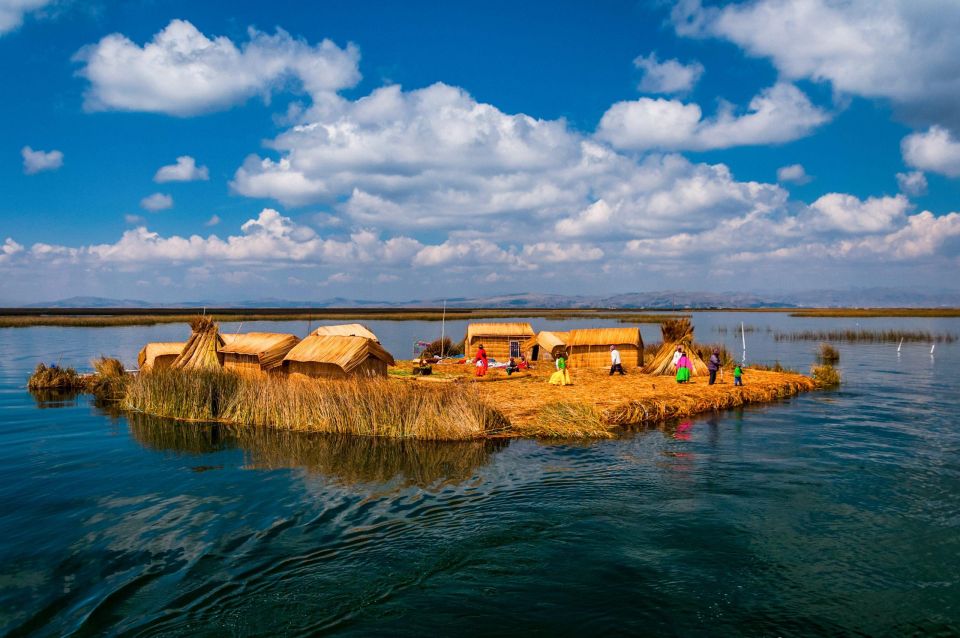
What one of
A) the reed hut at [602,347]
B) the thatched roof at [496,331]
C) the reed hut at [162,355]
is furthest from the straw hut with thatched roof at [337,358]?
the thatched roof at [496,331]

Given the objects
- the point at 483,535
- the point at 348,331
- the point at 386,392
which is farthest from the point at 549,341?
the point at 483,535

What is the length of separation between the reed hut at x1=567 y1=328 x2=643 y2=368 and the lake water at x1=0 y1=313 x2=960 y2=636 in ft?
50.3

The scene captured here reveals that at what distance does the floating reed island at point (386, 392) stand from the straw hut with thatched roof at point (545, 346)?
2842 millimetres

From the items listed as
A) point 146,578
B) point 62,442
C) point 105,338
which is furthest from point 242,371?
point 105,338

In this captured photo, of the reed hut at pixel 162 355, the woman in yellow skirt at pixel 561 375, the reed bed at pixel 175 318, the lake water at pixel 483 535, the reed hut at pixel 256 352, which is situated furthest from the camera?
the reed bed at pixel 175 318

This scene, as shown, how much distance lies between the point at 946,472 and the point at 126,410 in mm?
25286

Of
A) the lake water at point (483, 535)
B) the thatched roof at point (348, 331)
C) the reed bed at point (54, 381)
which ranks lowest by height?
the lake water at point (483, 535)

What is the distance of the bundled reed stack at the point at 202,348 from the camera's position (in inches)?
1048

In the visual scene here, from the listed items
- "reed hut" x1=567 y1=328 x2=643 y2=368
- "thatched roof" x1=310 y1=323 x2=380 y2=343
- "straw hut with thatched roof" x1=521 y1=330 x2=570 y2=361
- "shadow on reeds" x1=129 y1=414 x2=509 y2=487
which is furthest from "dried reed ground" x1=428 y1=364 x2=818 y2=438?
"thatched roof" x1=310 y1=323 x2=380 y2=343

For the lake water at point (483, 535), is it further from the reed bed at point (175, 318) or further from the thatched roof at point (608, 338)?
the reed bed at point (175, 318)

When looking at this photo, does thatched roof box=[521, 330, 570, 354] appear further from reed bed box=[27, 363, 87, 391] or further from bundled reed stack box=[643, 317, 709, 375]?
reed bed box=[27, 363, 87, 391]

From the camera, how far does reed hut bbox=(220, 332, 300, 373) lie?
24906 millimetres

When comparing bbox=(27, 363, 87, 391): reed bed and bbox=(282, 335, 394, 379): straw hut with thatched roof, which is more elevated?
bbox=(282, 335, 394, 379): straw hut with thatched roof

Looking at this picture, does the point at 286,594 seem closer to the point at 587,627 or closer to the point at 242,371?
the point at 587,627
